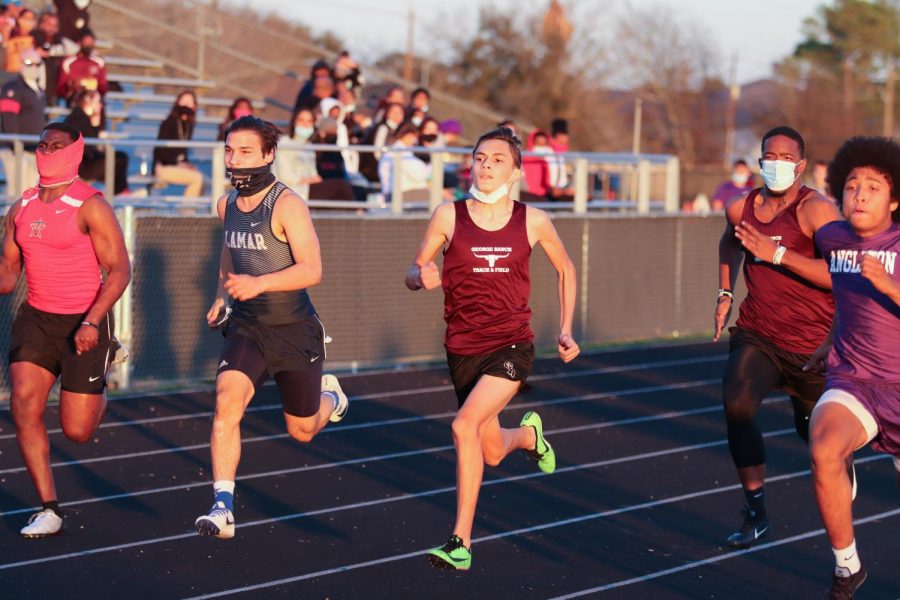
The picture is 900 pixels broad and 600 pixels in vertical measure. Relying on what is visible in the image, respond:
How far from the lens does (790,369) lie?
23.7ft

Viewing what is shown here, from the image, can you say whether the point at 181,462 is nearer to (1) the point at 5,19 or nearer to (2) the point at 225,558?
(2) the point at 225,558

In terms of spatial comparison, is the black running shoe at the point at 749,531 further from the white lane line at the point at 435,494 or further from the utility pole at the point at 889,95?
the utility pole at the point at 889,95

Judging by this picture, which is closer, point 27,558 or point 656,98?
point 27,558

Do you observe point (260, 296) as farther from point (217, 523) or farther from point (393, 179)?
point (393, 179)

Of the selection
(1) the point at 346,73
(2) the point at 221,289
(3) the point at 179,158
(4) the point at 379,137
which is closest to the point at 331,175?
(4) the point at 379,137

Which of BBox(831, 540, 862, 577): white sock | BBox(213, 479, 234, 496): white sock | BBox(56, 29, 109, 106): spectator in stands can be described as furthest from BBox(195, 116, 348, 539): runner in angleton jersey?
BBox(56, 29, 109, 106): spectator in stands

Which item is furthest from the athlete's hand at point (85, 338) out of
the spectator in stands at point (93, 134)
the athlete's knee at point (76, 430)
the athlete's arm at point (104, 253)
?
the spectator in stands at point (93, 134)

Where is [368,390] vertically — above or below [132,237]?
below

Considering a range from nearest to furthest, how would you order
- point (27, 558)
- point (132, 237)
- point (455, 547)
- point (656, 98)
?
point (455, 547), point (27, 558), point (132, 237), point (656, 98)

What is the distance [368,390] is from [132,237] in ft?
8.56

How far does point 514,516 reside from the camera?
8.02m

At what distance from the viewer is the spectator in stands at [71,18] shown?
1983 centimetres

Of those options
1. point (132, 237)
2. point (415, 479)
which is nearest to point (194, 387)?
point (132, 237)

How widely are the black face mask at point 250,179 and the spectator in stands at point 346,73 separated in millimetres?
13360
